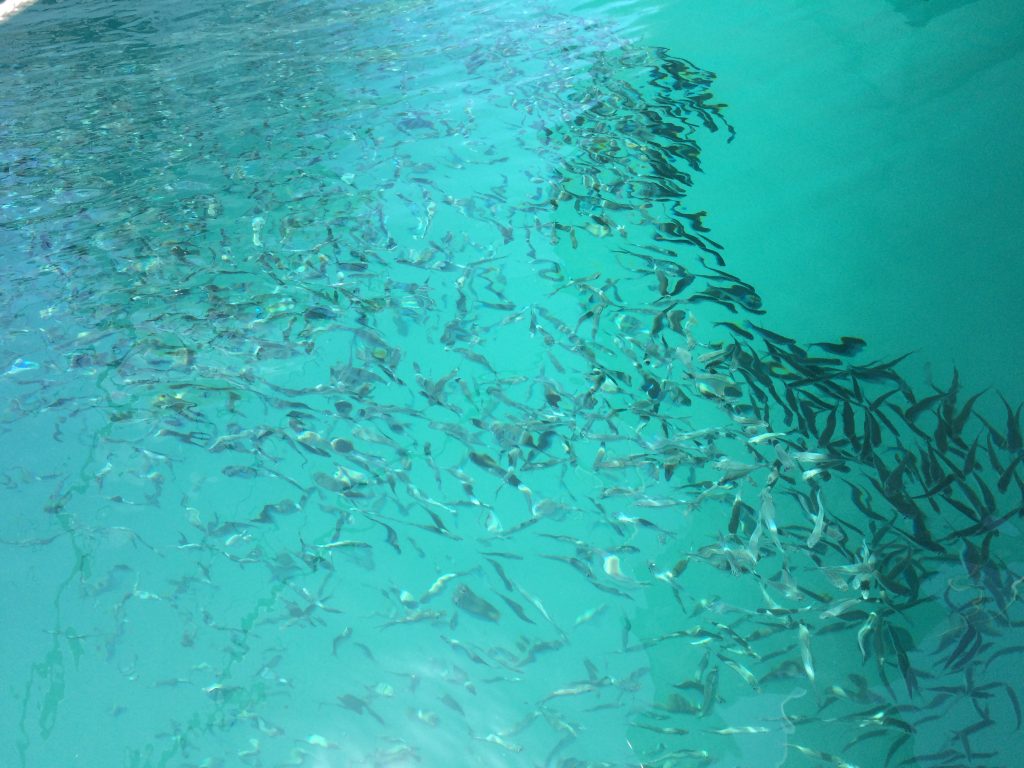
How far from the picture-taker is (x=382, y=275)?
4.10 meters

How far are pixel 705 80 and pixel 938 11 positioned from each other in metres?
1.98

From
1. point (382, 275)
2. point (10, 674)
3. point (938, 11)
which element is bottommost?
point (10, 674)

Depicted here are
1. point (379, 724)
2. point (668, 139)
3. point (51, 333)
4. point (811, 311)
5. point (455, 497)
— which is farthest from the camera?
point (668, 139)

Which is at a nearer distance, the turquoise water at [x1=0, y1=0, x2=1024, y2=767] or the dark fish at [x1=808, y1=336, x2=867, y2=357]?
the turquoise water at [x1=0, y1=0, x2=1024, y2=767]

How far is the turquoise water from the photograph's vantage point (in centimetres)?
231

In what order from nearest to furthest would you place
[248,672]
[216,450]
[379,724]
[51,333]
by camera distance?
[379,724], [248,672], [216,450], [51,333]

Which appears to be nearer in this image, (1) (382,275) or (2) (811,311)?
(2) (811,311)

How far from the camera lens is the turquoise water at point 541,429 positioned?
91.0 inches

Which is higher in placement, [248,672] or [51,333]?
[51,333]

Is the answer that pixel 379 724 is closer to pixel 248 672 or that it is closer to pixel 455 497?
pixel 248 672

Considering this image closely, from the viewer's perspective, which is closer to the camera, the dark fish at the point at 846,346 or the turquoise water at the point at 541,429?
the turquoise water at the point at 541,429

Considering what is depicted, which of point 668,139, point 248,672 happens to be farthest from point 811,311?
point 248,672

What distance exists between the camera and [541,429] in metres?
3.14

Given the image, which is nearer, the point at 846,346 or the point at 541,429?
the point at 541,429
